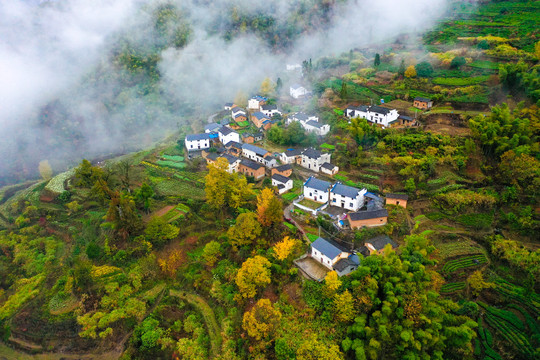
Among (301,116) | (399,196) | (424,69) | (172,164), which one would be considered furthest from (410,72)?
(172,164)

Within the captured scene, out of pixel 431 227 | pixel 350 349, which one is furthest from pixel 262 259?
pixel 431 227

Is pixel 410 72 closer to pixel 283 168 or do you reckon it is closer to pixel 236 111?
pixel 283 168

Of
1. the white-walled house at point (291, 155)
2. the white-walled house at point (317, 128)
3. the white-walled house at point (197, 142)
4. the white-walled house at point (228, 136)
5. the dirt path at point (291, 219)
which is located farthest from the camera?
the white-walled house at point (197, 142)

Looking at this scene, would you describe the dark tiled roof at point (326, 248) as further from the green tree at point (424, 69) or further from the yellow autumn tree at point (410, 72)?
the green tree at point (424, 69)

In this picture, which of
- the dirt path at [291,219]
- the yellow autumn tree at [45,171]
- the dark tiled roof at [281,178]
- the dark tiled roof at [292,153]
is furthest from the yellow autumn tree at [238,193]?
the yellow autumn tree at [45,171]

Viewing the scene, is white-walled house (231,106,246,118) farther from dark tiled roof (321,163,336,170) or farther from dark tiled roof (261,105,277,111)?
dark tiled roof (321,163,336,170)

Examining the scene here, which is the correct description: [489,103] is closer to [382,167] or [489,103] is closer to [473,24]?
[382,167]
